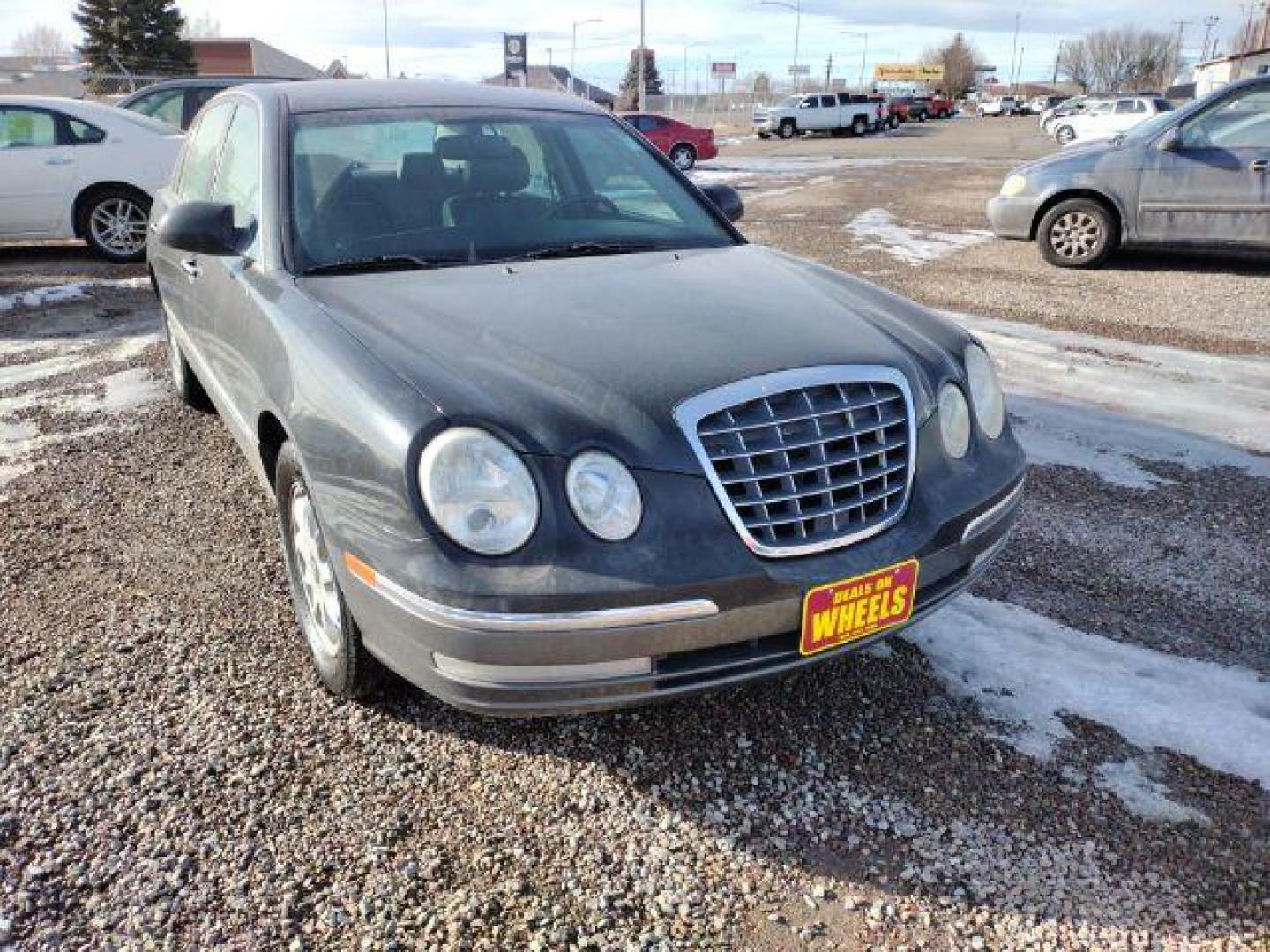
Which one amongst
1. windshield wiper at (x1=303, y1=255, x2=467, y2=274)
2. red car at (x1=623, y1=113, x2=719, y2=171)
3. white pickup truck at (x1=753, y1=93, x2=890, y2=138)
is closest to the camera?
windshield wiper at (x1=303, y1=255, x2=467, y2=274)

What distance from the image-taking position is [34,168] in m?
8.99

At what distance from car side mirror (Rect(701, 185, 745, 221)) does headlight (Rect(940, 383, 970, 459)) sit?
5.36ft

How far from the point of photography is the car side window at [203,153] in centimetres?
409

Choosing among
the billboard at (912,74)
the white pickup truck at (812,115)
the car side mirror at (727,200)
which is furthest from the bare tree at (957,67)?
the car side mirror at (727,200)

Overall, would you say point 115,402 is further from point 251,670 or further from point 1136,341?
point 1136,341

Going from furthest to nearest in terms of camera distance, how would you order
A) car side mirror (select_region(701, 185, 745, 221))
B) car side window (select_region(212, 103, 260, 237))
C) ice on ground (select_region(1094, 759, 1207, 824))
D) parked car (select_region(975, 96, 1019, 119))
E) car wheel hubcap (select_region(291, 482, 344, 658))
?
parked car (select_region(975, 96, 1019, 119)), car side mirror (select_region(701, 185, 745, 221)), car side window (select_region(212, 103, 260, 237)), car wheel hubcap (select_region(291, 482, 344, 658)), ice on ground (select_region(1094, 759, 1207, 824))

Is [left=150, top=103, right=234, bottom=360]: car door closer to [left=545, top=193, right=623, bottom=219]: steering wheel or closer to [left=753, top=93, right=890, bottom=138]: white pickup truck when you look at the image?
[left=545, top=193, right=623, bottom=219]: steering wheel

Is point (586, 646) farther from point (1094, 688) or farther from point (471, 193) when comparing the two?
point (471, 193)

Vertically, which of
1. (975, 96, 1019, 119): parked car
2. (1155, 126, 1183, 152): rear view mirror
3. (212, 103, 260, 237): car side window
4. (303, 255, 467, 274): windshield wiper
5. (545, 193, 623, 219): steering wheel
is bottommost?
(303, 255, 467, 274): windshield wiper

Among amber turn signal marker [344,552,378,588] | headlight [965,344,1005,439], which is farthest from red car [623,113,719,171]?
amber turn signal marker [344,552,378,588]

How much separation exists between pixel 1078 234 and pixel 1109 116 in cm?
2527

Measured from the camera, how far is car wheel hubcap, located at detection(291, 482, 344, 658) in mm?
2670

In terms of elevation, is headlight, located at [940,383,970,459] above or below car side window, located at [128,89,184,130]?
below

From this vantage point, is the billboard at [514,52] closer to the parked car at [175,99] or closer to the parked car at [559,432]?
the parked car at [175,99]
